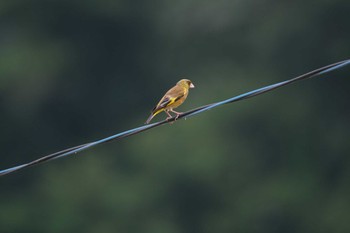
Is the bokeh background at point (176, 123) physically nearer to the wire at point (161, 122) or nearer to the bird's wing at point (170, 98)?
the bird's wing at point (170, 98)

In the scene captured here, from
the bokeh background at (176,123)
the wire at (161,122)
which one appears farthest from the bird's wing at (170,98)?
the bokeh background at (176,123)

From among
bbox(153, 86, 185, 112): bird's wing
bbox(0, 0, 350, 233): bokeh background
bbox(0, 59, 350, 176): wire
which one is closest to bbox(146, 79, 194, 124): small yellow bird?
bbox(153, 86, 185, 112): bird's wing

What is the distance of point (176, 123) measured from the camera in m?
25.6

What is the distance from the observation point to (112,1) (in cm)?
3033

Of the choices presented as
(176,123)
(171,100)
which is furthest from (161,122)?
(176,123)

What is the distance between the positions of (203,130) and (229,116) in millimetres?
891

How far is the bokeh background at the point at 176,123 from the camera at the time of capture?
25438mm

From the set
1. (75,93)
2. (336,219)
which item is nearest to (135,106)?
(75,93)

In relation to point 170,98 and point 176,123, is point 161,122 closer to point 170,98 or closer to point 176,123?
point 170,98

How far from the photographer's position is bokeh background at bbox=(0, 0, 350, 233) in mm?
25438

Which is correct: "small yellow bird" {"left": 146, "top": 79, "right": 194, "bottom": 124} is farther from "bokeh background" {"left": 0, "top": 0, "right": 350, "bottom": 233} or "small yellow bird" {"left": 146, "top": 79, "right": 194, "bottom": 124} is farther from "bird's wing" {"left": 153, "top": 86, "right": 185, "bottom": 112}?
"bokeh background" {"left": 0, "top": 0, "right": 350, "bottom": 233}

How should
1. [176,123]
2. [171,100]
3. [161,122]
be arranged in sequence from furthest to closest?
[176,123] < [171,100] < [161,122]

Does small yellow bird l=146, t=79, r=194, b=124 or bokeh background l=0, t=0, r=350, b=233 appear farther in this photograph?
bokeh background l=0, t=0, r=350, b=233

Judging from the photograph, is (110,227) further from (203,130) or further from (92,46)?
(92,46)
